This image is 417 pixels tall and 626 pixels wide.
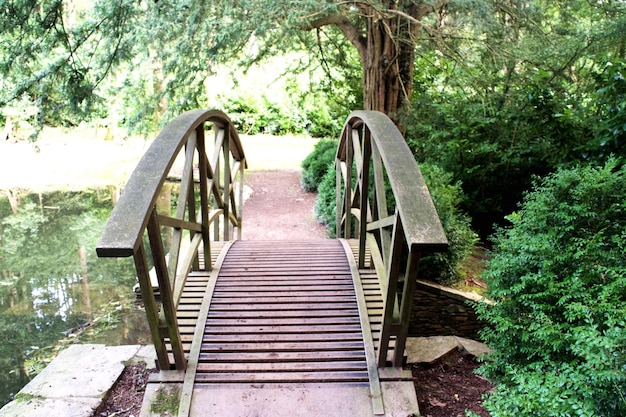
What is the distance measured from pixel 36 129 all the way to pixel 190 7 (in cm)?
235

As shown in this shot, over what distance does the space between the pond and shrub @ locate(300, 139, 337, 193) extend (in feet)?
13.6

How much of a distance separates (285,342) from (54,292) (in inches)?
190

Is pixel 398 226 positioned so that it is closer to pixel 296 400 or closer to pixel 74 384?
pixel 296 400

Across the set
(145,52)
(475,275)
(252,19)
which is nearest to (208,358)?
(475,275)

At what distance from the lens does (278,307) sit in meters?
3.04

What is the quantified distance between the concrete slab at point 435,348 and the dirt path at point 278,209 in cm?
330

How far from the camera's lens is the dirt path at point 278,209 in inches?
309

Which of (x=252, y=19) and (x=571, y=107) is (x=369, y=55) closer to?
(x=252, y=19)

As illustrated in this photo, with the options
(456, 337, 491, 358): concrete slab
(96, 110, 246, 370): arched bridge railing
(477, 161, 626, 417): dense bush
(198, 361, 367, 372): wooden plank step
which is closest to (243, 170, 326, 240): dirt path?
(96, 110, 246, 370): arched bridge railing

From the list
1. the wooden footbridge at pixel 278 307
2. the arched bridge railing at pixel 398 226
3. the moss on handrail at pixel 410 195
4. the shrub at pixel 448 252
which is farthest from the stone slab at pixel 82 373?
the shrub at pixel 448 252

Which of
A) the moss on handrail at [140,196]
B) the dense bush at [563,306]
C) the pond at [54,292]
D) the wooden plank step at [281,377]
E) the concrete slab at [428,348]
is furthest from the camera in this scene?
the pond at [54,292]

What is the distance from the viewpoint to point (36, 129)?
5.73m

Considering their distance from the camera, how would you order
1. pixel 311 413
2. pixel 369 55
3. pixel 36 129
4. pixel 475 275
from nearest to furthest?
pixel 311 413 → pixel 475 275 → pixel 36 129 → pixel 369 55

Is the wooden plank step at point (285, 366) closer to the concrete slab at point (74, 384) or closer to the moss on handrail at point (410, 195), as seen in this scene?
the concrete slab at point (74, 384)
